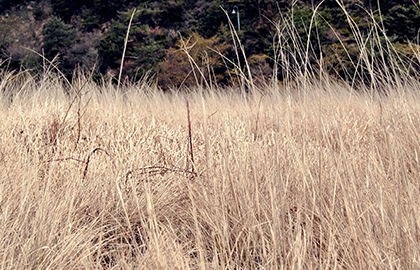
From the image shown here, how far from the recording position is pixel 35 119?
2.95 meters

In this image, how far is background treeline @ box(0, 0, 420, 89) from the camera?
14234mm

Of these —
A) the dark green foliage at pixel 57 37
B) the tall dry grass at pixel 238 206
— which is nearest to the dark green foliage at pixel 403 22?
the tall dry grass at pixel 238 206

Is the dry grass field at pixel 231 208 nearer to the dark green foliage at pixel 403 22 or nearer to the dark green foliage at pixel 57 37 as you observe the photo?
the dark green foliage at pixel 403 22

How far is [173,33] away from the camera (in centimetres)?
2514

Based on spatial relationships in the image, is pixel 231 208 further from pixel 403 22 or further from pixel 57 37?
pixel 57 37

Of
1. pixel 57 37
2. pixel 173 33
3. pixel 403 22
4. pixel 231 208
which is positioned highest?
pixel 403 22

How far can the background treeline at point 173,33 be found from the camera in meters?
14.2

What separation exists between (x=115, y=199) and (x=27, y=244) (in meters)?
0.55

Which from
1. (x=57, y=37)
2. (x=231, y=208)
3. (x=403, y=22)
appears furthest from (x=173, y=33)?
(x=231, y=208)

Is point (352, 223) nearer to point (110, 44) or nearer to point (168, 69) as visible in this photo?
point (168, 69)

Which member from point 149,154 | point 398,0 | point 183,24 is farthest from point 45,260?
point 183,24

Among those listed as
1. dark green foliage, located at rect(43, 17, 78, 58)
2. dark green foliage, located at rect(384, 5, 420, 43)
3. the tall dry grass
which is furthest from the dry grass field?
dark green foliage, located at rect(43, 17, 78, 58)

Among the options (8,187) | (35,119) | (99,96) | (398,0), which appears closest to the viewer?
(8,187)

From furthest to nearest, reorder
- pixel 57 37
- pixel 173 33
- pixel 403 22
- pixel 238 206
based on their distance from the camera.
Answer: pixel 173 33 < pixel 57 37 < pixel 403 22 < pixel 238 206
